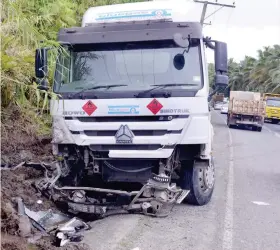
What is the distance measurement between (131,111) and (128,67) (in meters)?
0.72

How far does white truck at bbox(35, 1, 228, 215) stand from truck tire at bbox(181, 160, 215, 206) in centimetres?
1

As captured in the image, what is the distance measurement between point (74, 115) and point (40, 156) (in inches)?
107

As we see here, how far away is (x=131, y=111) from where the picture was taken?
569 centimetres

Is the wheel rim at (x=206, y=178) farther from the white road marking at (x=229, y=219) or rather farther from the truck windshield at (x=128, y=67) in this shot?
the truck windshield at (x=128, y=67)

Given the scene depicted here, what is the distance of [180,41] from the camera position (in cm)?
584

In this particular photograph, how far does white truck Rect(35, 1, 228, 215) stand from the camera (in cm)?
571

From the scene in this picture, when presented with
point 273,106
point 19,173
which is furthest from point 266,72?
point 19,173

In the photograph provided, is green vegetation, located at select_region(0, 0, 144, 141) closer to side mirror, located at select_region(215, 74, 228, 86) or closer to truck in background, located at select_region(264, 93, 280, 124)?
side mirror, located at select_region(215, 74, 228, 86)

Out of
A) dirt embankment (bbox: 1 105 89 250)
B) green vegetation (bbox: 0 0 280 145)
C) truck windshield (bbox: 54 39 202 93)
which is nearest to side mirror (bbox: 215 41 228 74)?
green vegetation (bbox: 0 0 280 145)

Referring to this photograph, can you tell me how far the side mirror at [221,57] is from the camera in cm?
616

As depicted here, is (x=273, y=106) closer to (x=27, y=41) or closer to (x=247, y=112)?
(x=247, y=112)

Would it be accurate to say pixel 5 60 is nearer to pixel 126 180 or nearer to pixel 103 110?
pixel 103 110

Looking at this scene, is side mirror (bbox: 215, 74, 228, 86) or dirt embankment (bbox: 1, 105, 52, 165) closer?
side mirror (bbox: 215, 74, 228, 86)

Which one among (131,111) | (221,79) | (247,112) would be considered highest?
(221,79)
